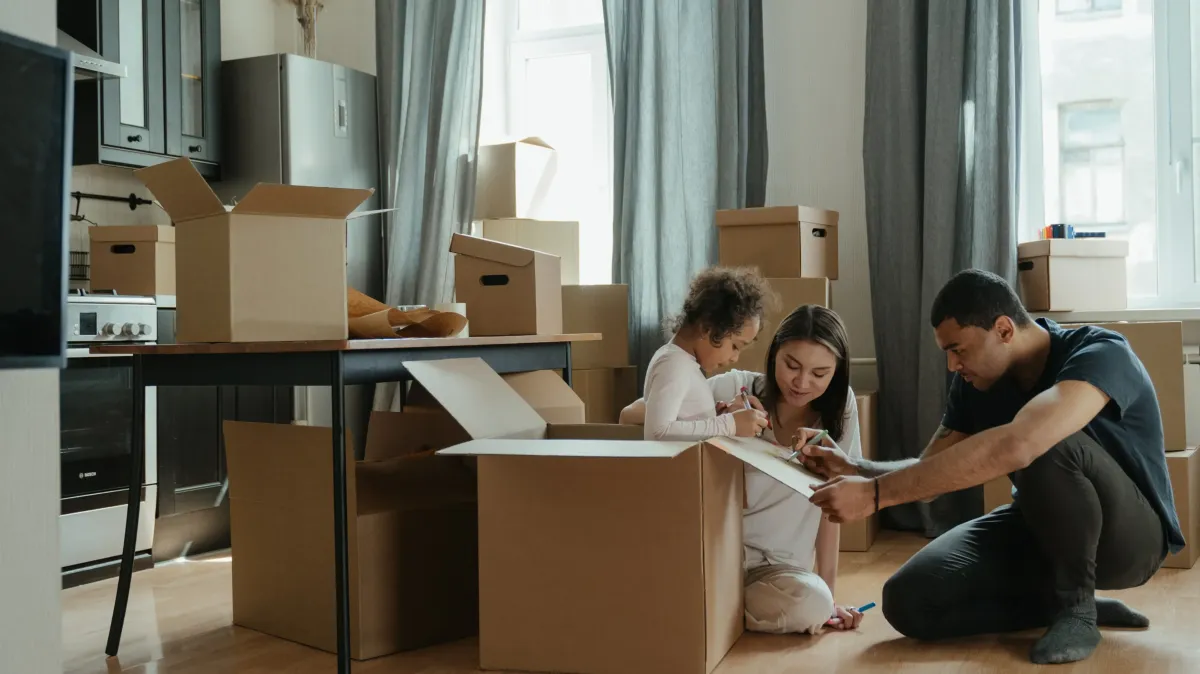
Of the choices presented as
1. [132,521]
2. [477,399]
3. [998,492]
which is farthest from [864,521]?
[132,521]

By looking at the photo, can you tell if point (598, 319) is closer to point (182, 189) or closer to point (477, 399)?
point (477, 399)

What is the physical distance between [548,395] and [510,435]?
49 centimetres

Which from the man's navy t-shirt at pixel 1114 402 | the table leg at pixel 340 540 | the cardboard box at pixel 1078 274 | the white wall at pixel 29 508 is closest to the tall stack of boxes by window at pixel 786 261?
the cardboard box at pixel 1078 274

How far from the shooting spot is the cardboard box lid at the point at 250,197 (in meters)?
2.04

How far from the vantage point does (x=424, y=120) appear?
167 inches

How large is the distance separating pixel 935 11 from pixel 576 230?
142 cm

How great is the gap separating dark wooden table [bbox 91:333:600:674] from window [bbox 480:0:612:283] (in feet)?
6.39

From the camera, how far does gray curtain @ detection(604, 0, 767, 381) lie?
3721 millimetres

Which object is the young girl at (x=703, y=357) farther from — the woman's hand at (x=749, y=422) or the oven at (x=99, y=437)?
the oven at (x=99, y=437)

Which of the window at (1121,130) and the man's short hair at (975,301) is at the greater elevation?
the window at (1121,130)

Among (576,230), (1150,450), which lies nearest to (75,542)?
(576,230)

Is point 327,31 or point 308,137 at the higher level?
point 327,31

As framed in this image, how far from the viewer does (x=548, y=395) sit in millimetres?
2686

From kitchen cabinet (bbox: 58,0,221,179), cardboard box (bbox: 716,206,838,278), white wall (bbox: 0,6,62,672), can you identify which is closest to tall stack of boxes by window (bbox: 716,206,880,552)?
cardboard box (bbox: 716,206,838,278)
